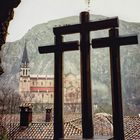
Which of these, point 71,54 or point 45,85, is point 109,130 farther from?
point 71,54

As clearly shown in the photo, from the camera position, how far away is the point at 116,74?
4.22 m

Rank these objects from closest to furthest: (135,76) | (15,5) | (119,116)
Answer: (119,116)
(15,5)
(135,76)

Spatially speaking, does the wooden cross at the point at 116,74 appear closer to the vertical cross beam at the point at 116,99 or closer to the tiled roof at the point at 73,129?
the vertical cross beam at the point at 116,99

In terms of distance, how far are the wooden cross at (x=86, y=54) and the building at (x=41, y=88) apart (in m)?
104

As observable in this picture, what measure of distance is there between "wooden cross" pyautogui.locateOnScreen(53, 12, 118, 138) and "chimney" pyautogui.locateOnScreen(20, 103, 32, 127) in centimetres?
2136

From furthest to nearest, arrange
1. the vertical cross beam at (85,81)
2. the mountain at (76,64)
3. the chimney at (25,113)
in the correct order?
1. the mountain at (76,64)
2. the chimney at (25,113)
3. the vertical cross beam at (85,81)

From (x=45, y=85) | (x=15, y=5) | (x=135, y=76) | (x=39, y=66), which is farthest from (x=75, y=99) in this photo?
(x=15, y=5)

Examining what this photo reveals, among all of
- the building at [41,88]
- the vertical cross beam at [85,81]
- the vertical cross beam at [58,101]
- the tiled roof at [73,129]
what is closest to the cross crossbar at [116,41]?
the vertical cross beam at [85,81]

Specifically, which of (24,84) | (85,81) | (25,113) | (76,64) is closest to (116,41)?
(85,81)

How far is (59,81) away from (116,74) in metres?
Result: 0.95

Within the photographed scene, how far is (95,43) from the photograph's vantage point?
452 centimetres

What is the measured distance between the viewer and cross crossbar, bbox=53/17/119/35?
14.1 ft

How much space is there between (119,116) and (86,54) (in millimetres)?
1081

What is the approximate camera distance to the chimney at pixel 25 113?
25375mm
